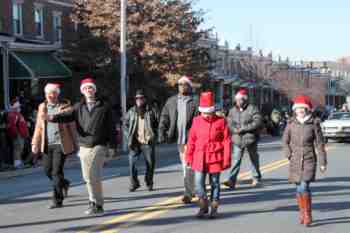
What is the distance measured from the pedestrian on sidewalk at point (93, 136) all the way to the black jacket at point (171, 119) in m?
1.16

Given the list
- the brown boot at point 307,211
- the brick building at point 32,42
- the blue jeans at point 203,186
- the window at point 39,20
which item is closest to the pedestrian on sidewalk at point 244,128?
the blue jeans at point 203,186

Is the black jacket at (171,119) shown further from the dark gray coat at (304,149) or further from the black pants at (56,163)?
the dark gray coat at (304,149)

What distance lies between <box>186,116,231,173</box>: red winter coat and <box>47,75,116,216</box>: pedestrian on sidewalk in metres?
1.32

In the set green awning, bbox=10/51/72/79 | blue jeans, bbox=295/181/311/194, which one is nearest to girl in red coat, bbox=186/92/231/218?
blue jeans, bbox=295/181/311/194

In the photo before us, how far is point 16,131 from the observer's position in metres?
17.1

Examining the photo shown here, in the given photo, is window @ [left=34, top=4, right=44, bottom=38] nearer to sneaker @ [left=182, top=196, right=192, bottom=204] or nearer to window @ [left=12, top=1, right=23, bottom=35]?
window @ [left=12, top=1, right=23, bottom=35]

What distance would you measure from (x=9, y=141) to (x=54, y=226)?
8914mm

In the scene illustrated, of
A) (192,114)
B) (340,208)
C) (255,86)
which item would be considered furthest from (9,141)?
(255,86)

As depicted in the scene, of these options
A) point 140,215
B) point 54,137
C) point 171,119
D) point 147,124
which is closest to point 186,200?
point 140,215

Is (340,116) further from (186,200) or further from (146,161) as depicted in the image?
(186,200)

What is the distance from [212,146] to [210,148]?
0.12 feet

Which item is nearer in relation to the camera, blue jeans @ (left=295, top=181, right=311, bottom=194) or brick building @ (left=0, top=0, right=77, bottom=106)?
blue jeans @ (left=295, top=181, right=311, bottom=194)

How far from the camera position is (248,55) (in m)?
63.1

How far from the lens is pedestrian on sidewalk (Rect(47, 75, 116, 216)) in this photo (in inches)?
368
